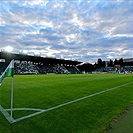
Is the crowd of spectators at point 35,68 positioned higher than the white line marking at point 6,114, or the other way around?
the crowd of spectators at point 35,68

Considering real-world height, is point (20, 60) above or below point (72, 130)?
above

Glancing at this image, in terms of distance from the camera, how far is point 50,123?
5.57m

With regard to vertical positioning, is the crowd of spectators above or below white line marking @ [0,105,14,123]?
above

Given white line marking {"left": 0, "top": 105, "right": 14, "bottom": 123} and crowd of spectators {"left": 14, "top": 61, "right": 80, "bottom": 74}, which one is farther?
crowd of spectators {"left": 14, "top": 61, "right": 80, "bottom": 74}

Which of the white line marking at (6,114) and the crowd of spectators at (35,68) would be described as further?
the crowd of spectators at (35,68)

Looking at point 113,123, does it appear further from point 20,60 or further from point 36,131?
point 20,60

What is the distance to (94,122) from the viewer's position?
225 inches

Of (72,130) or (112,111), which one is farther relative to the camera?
(112,111)

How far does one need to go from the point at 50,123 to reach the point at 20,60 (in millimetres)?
85971

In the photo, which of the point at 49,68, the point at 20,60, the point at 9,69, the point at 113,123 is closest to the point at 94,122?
the point at 113,123

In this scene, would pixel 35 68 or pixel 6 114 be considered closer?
pixel 6 114

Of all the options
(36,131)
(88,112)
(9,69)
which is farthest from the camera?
(88,112)

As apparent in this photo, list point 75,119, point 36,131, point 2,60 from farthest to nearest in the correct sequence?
1. point 2,60
2. point 75,119
3. point 36,131

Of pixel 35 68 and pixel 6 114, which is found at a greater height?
pixel 35 68
